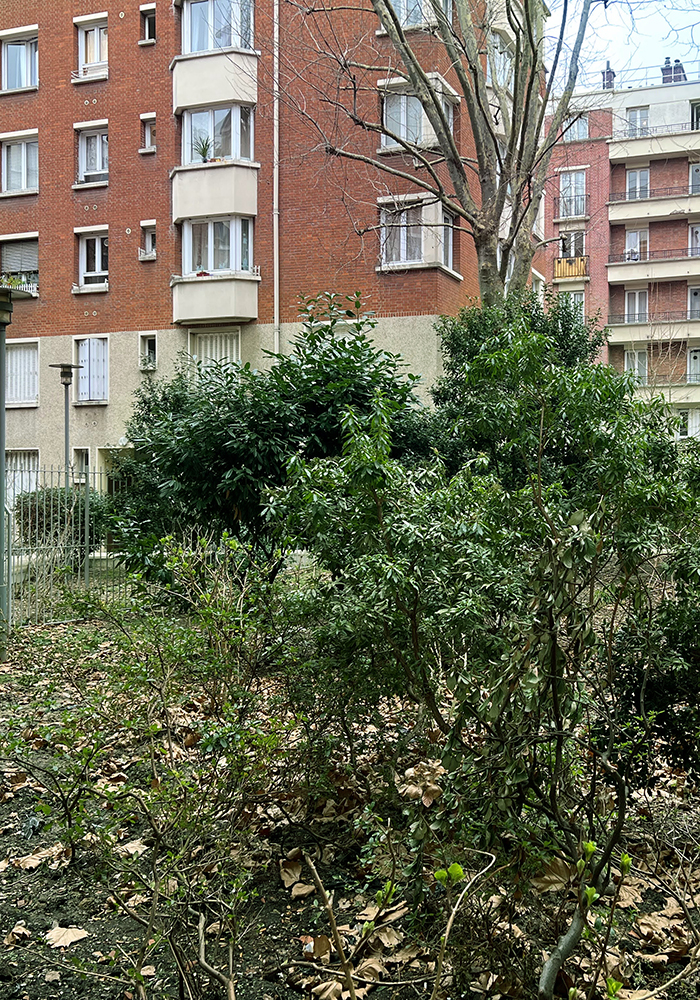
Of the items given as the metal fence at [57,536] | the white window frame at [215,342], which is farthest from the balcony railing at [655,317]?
the metal fence at [57,536]

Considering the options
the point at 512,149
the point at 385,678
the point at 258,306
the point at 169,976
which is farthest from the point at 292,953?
the point at 258,306

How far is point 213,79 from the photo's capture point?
76.2 ft

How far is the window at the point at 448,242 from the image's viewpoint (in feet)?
71.3

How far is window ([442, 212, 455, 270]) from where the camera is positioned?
2172 centimetres

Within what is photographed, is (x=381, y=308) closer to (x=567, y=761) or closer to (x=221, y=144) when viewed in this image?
(x=221, y=144)

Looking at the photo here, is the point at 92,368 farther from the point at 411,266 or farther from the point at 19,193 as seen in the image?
the point at 411,266

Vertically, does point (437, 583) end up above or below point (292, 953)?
above

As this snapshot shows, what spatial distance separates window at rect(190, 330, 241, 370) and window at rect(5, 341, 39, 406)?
566 cm

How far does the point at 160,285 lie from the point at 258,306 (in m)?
3.33

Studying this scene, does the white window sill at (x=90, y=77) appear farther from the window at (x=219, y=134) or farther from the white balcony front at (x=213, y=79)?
the window at (x=219, y=134)

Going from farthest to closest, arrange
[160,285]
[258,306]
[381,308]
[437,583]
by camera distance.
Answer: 1. [160,285]
2. [258,306]
3. [381,308]
4. [437,583]

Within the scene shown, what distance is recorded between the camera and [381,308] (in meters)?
21.5

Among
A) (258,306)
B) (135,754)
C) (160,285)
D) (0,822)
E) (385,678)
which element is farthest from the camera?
(160,285)

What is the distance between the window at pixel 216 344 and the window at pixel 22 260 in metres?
6.03
